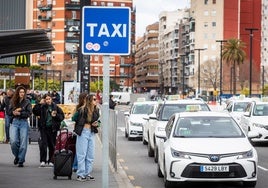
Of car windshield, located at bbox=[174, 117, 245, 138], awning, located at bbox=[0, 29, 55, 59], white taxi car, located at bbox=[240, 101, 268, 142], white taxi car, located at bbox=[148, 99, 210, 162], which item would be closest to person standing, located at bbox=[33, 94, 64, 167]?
awning, located at bbox=[0, 29, 55, 59]

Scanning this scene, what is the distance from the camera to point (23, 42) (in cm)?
1429

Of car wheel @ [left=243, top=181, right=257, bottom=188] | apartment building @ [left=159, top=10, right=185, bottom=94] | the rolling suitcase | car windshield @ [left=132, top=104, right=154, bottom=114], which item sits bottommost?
car wheel @ [left=243, top=181, right=257, bottom=188]

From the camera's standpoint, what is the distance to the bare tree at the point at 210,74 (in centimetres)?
12489

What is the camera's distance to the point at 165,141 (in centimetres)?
1496

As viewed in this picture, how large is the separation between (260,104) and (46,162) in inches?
483

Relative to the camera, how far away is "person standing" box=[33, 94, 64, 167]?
653 inches

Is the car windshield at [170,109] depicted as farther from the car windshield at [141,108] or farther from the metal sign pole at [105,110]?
the metal sign pole at [105,110]

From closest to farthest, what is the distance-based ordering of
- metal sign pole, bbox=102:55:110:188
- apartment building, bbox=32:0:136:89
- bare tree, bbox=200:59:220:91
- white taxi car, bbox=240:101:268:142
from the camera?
metal sign pole, bbox=102:55:110:188, white taxi car, bbox=240:101:268:142, bare tree, bbox=200:59:220:91, apartment building, bbox=32:0:136:89

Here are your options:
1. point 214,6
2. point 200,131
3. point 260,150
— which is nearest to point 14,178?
point 200,131

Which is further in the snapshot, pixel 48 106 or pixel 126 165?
pixel 126 165

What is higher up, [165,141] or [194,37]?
A: [194,37]

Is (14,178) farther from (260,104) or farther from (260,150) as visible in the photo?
(260,104)

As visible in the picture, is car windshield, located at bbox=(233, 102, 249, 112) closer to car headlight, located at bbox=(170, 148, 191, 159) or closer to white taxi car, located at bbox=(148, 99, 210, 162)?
white taxi car, located at bbox=(148, 99, 210, 162)

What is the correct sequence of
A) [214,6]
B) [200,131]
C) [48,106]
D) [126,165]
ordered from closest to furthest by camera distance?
1. [200,131]
2. [48,106]
3. [126,165]
4. [214,6]
